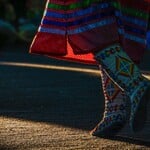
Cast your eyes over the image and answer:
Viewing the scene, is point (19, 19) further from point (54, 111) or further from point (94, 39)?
point (94, 39)

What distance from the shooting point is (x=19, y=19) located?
68.9 ft

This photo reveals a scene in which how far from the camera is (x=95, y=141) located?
5469 mm

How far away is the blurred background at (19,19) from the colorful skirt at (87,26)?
1200 centimetres

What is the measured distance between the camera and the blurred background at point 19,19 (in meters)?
18.1

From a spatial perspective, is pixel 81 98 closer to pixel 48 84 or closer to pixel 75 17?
pixel 48 84

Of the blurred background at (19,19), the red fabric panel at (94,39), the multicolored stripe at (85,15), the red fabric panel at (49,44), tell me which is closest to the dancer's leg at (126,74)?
the red fabric panel at (94,39)

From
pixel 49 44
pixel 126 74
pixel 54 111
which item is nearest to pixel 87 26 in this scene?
pixel 49 44

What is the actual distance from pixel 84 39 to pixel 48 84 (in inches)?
155

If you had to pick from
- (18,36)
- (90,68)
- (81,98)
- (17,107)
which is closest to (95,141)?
(17,107)

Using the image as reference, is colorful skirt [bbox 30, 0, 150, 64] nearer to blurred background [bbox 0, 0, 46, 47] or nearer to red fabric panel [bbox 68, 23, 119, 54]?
red fabric panel [bbox 68, 23, 119, 54]

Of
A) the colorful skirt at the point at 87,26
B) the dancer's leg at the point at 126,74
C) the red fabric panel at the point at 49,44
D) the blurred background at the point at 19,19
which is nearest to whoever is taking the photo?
the dancer's leg at the point at 126,74

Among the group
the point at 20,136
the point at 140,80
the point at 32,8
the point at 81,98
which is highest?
the point at 140,80

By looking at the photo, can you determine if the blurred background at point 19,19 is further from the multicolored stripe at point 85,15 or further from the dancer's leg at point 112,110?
the multicolored stripe at point 85,15

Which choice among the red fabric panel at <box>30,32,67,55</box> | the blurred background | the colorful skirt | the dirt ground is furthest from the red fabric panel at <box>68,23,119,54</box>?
the blurred background
